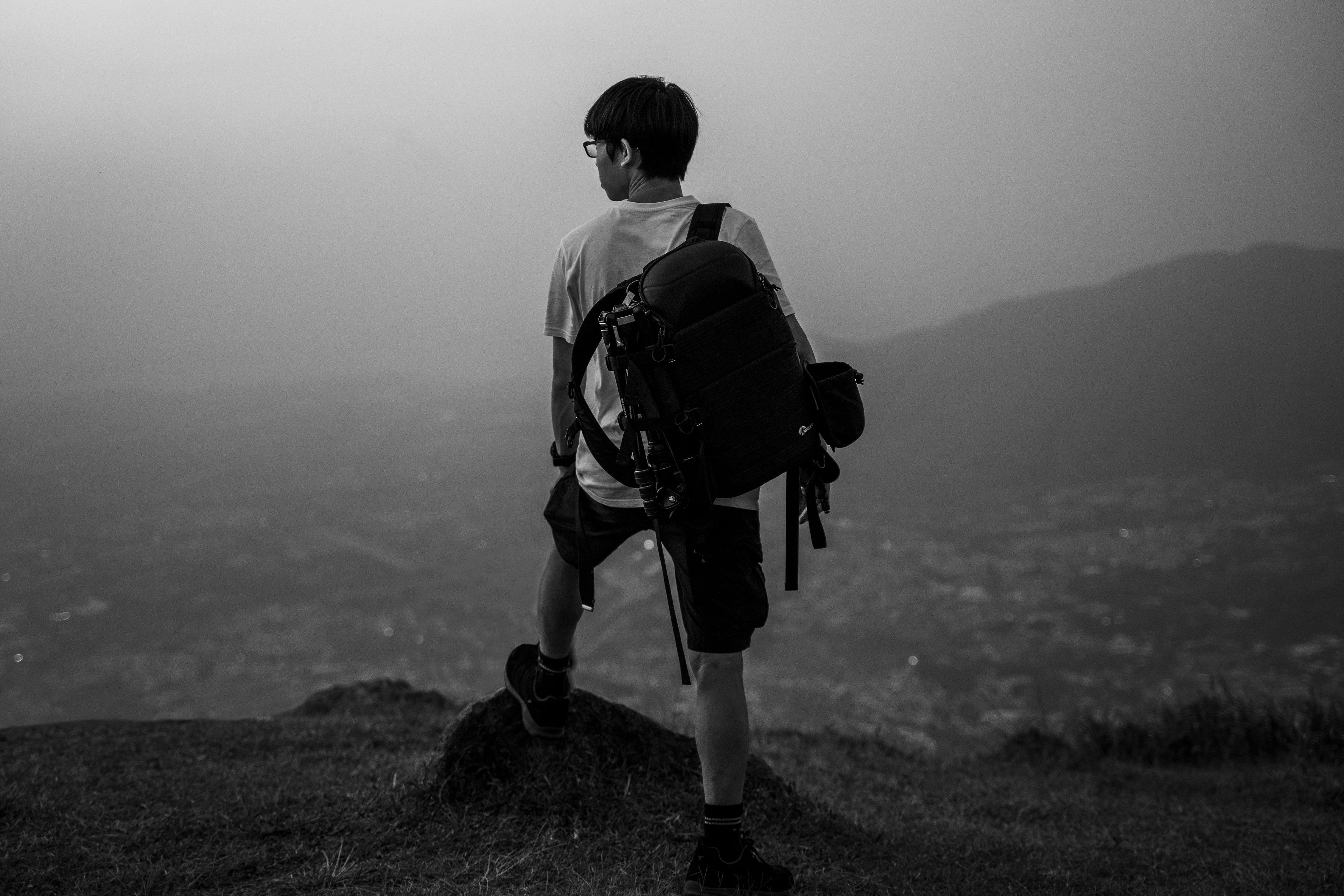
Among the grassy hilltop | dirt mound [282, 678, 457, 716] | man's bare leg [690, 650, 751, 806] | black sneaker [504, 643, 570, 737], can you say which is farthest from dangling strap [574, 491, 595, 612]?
dirt mound [282, 678, 457, 716]

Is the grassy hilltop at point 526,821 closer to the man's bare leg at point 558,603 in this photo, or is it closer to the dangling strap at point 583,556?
the man's bare leg at point 558,603

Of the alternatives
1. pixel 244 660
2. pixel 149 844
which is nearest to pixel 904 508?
pixel 244 660

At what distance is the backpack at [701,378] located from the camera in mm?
2830

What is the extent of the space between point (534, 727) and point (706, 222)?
7.24 feet

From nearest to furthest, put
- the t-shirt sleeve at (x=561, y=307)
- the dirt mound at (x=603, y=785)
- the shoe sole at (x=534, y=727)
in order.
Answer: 1. the t-shirt sleeve at (x=561, y=307)
2. the dirt mound at (x=603, y=785)
3. the shoe sole at (x=534, y=727)

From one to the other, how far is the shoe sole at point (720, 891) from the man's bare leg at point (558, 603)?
38.9 inches

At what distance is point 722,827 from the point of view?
308 cm

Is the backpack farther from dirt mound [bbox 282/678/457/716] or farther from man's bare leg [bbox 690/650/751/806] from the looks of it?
dirt mound [bbox 282/678/457/716]

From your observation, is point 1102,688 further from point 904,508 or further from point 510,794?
point 510,794

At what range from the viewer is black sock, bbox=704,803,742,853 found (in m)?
3.07

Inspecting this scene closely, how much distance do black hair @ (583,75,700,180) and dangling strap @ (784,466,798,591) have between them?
103cm

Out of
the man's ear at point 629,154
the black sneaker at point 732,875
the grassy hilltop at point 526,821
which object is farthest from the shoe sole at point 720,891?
the man's ear at point 629,154

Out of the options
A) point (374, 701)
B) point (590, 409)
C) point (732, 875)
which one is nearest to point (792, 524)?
point (590, 409)

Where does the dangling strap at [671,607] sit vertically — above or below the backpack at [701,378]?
below
